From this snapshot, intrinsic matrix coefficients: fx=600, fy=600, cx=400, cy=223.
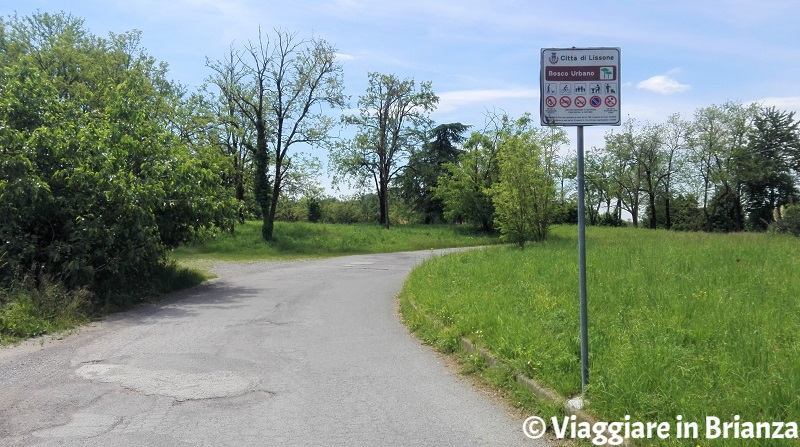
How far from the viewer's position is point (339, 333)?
9.81 metres

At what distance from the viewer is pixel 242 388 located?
21.2 ft

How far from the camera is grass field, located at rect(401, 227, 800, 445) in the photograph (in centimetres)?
473

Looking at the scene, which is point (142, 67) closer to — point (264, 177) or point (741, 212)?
point (264, 177)

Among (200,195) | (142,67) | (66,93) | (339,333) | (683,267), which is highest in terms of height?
(142,67)

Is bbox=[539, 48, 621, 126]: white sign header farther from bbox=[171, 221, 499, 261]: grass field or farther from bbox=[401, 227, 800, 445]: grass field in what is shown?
bbox=[171, 221, 499, 261]: grass field

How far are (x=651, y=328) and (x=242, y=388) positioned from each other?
4.58 m

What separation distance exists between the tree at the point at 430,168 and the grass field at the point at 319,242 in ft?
39.4

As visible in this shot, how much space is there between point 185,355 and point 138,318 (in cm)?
402

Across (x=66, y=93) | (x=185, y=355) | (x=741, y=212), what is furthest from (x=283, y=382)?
(x=741, y=212)

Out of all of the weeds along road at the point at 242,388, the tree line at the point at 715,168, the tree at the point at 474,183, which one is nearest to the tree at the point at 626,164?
the tree line at the point at 715,168

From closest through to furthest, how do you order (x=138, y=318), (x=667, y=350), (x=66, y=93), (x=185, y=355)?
(x=667, y=350) < (x=185, y=355) < (x=138, y=318) < (x=66, y=93)

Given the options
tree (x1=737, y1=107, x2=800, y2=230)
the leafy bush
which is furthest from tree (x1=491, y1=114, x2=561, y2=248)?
tree (x1=737, y1=107, x2=800, y2=230)

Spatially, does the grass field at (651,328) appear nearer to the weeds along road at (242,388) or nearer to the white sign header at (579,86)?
the weeds along road at (242,388)

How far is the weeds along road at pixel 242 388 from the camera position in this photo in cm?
501
